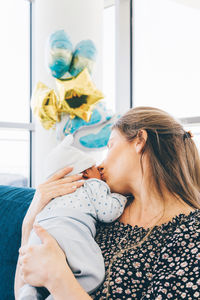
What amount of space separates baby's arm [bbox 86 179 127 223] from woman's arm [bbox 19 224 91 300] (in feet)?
0.66

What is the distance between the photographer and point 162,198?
1.07 meters

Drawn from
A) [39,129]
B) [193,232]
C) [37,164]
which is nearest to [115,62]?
[39,129]

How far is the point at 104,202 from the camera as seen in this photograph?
1033 millimetres

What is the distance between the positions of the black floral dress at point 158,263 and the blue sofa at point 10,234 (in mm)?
511

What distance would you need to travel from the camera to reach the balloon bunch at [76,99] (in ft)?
7.86

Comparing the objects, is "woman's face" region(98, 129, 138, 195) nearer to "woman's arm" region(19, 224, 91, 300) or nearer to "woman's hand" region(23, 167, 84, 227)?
"woman's hand" region(23, 167, 84, 227)

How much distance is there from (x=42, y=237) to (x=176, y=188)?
461 mm

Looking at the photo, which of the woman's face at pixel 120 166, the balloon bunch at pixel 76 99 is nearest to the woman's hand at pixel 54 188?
the woman's face at pixel 120 166

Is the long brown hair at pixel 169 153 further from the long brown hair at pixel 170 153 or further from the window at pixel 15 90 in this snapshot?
the window at pixel 15 90

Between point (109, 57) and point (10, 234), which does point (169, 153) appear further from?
point (109, 57)

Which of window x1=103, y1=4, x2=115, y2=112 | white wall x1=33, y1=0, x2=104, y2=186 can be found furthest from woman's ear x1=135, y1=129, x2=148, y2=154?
window x1=103, y1=4, x2=115, y2=112

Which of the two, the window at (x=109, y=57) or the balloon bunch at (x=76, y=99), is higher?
the window at (x=109, y=57)

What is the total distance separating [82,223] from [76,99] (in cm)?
158

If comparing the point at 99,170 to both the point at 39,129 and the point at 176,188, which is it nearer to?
the point at 176,188
